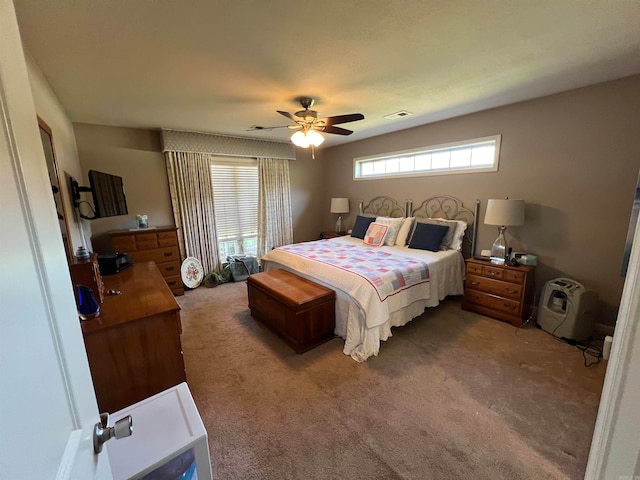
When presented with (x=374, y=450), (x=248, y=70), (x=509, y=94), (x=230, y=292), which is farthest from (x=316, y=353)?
(x=509, y=94)

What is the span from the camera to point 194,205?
4.29 meters

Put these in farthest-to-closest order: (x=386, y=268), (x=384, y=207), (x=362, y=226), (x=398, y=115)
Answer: (x=384, y=207), (x=362, y=226), (x=398, y=115), (x=386, y=268)

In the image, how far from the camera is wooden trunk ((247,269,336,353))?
245 cm

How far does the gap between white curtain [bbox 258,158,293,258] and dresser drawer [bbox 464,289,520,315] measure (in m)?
3.40

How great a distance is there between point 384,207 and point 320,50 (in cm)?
318

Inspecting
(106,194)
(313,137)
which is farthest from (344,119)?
(106,194)

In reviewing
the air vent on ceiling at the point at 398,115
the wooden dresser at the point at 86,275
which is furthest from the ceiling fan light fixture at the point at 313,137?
the wooden dresser at the point at 86,275

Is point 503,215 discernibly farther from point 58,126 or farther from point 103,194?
point 58,126

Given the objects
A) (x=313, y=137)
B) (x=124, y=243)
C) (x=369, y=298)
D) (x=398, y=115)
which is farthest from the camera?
(x=124, y=243)

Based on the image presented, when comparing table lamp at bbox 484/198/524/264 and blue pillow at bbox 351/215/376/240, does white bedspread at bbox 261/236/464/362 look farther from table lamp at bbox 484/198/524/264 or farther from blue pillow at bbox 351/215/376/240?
blue pillow at bbox 351/215/376/240

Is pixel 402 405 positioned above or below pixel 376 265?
below

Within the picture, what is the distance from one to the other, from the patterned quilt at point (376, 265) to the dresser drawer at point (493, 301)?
2.39 feet

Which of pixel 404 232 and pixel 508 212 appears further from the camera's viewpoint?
pixel 404 232

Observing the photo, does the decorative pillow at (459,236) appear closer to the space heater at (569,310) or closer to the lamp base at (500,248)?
the lamp base at (500,248)
